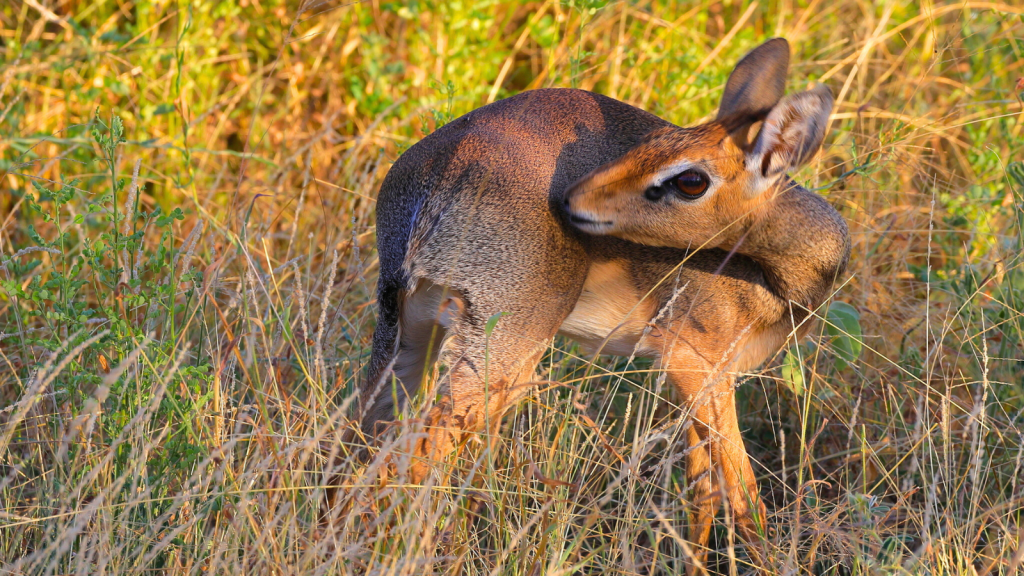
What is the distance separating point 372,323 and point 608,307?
1.45 m

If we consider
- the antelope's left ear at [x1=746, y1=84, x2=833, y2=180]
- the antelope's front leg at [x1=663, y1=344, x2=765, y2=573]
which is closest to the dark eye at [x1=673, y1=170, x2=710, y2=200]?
the antelope's left ear at [x1=746, y1=84, x2=833, y2=180]

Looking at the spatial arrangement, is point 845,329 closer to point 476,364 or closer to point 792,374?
point 792,374

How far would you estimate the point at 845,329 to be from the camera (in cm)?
354

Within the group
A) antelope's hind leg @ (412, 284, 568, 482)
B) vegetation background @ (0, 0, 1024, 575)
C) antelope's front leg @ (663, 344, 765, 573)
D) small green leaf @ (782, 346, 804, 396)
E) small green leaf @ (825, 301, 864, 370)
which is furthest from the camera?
small green leaf @ (825, 301, 864, 370)

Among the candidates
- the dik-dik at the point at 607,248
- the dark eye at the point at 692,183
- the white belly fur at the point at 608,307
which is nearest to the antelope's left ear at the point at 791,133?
the dik-dik at the point at 607,248

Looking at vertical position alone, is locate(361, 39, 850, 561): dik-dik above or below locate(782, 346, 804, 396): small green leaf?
above

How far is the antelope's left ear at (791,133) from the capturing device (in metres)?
2.95

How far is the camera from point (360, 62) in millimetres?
6082

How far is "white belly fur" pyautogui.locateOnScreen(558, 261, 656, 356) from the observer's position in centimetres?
324

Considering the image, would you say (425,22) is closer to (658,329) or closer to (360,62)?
(360,62)

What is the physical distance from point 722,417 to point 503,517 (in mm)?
913

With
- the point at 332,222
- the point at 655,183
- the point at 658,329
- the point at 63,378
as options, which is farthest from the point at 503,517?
the point at 332,222

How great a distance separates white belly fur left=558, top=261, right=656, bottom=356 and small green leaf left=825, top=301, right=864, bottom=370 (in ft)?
2.29

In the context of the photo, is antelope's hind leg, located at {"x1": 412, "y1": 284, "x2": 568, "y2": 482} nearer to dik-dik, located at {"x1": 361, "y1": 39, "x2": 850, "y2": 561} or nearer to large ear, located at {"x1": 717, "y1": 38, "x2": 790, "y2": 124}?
dik-dik, located at {"x1": 361, "y1": 39, "x2": 850, "y2": 561}
